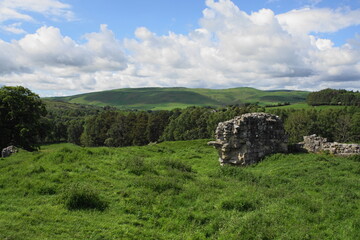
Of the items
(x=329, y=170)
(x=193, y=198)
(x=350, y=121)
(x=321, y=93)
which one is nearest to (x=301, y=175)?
(x=329, y=170)

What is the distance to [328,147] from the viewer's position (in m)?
23.4

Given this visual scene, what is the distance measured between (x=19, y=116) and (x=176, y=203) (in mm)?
31345

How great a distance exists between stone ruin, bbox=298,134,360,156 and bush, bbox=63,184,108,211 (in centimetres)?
2060

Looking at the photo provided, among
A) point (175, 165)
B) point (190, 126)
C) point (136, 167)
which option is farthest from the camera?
point (190, 126)

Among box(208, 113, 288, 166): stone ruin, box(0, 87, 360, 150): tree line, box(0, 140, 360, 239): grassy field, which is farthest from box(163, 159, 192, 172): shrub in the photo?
box(0, 87, 360, 150): tree line

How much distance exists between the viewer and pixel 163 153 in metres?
30.0

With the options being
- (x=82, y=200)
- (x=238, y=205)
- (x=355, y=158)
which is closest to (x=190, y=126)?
(x=355, y=158)

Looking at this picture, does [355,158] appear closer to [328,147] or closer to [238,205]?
[328,147]

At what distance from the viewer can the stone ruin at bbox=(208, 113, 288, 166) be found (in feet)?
71.3

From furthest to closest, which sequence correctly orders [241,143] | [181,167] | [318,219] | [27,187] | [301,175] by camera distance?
1. [241,143]
2. [181,167]
3. [301,175]
4. [27,187]
5. [318,219]

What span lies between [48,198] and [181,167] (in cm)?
976

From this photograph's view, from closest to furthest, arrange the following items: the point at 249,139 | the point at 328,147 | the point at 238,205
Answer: the point at 238,205
the point at 249,139
the point at 328,147

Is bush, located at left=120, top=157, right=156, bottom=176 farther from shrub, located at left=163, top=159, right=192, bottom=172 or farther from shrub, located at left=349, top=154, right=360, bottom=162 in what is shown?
shrub, located at left=349, top=154, right=360, bottom=162

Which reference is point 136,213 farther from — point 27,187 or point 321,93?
point 321,93
